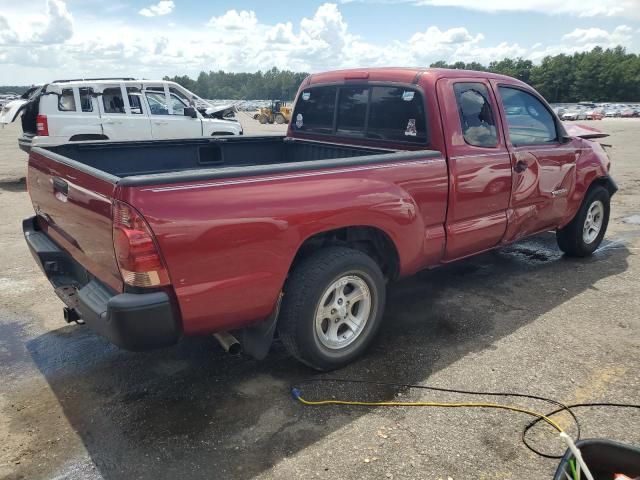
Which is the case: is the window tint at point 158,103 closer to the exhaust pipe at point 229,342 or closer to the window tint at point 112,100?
the window tint at point 112,100

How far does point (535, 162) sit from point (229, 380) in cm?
320

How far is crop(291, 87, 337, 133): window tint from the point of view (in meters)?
4.69

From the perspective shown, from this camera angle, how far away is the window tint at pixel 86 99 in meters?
10.1

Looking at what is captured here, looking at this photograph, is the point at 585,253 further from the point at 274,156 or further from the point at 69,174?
the point at 69,174

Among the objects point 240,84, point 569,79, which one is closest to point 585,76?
point 569,79

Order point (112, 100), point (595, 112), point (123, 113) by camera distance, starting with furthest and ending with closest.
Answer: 1. point (595, 112)
2. point (123, 113)
3. point (112, 100)

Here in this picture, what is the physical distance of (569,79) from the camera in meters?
106

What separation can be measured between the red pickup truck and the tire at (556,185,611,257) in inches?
8.0

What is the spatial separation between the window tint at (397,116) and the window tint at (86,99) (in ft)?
25.8

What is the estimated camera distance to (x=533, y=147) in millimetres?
4551

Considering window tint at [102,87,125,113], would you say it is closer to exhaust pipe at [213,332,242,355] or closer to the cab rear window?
the cab rear window

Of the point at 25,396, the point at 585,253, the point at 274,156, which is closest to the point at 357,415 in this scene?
the point at 25,396

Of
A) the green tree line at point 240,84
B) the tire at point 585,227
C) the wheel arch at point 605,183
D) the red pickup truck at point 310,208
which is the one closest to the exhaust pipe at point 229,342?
the red pickup truck at point 310,208

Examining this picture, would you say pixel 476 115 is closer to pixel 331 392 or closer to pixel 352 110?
pixel 352 110
